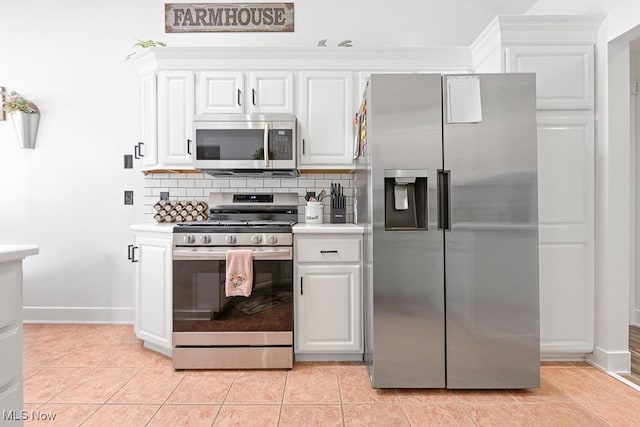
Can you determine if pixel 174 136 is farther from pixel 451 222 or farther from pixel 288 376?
pixel 451 222

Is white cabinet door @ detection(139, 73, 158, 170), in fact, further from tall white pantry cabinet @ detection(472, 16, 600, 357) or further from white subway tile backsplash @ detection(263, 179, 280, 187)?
tall white pantry cabinet @ detection(472, 16, 600, 357)

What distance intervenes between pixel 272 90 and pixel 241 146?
513 millimetres

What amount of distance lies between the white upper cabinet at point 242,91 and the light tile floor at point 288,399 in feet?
6.25

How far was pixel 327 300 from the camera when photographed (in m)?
2.36

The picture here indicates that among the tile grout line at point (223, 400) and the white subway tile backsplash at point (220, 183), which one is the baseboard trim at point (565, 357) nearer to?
the tile grout line at point (223, 400)

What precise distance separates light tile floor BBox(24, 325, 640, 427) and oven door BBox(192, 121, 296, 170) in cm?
144

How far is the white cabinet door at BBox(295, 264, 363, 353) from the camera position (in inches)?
92.8

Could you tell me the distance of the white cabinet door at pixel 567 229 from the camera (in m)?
2.29

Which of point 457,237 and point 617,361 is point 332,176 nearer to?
point 457,237

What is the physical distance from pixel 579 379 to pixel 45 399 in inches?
120

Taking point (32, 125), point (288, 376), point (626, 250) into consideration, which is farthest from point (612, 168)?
point (32, 125)

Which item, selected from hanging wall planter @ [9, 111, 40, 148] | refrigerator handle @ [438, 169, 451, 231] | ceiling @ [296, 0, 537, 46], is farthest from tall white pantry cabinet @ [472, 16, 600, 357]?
hanging wall planter @ [9, 111, 40, 148]

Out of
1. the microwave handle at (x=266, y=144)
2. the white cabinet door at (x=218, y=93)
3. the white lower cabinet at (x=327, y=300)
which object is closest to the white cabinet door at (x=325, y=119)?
the microwave handle at (x=266, y=144)

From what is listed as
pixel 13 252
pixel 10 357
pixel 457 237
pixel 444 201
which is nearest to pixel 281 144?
pixel 444 201
